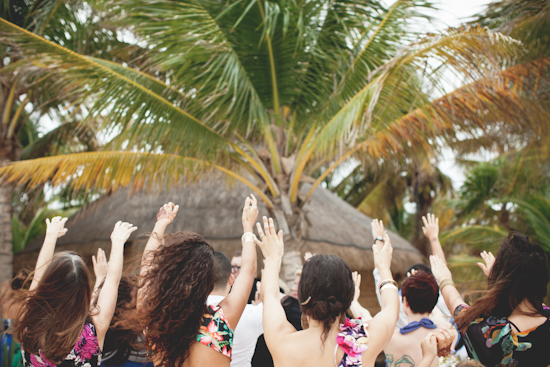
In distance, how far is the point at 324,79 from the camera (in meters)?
6.23

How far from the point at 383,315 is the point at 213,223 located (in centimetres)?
657

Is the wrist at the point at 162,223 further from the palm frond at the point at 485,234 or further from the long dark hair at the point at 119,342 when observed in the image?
the palm frond at the point at 485,234

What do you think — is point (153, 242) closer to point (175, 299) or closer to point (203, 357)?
point (175, 299)

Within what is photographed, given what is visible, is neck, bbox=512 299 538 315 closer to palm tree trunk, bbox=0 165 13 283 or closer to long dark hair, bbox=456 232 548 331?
long dark hair, bbox=456 232 548 331

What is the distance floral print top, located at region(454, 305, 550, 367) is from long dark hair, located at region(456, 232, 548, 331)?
Answer: 0.06 m

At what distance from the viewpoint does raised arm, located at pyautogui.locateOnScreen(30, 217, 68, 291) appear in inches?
89.3

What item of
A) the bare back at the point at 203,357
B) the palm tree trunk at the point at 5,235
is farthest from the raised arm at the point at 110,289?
the palm tree trunk at the point at 5,235

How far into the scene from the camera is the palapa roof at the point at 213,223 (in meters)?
8.20

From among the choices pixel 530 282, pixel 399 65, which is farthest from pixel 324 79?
pixel 530 282

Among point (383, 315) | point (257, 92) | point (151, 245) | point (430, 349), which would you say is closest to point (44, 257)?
point (151, 245)

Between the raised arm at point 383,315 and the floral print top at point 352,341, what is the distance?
0.10 feet

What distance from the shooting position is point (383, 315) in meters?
2.03

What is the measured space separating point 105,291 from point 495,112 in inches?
196

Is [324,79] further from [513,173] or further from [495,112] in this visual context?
[513,173]
